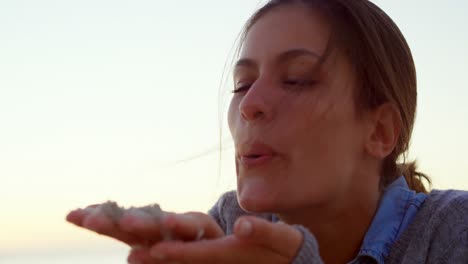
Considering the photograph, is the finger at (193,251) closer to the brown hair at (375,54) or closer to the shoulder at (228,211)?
the brown hair at (375,54)

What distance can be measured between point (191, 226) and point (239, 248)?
0.32ft

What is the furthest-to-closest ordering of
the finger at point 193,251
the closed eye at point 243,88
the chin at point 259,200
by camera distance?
1. the closed eye at point 243,88
2. the chin at point 259,200
3. the finger at point 193,251

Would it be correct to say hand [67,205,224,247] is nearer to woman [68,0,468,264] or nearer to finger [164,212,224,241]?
finger [164,212,224,241]

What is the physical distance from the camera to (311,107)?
1769 mm

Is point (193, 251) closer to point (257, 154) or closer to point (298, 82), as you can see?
point (257, 154)

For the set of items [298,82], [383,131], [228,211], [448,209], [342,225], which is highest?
[298,82]

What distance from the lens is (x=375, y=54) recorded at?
1992 mm

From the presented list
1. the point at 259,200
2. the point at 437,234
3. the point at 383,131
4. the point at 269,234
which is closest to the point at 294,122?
the point at 259,200

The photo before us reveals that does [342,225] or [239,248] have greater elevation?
[239,248]

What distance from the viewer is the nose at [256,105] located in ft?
5.71

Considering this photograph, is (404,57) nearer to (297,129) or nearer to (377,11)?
(377,11)

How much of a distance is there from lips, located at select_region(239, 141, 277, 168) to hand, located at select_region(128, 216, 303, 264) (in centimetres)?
61

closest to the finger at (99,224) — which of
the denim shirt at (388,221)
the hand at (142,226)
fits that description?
the hand at (142,226)

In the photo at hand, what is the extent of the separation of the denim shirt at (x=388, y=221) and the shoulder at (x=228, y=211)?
50cm
